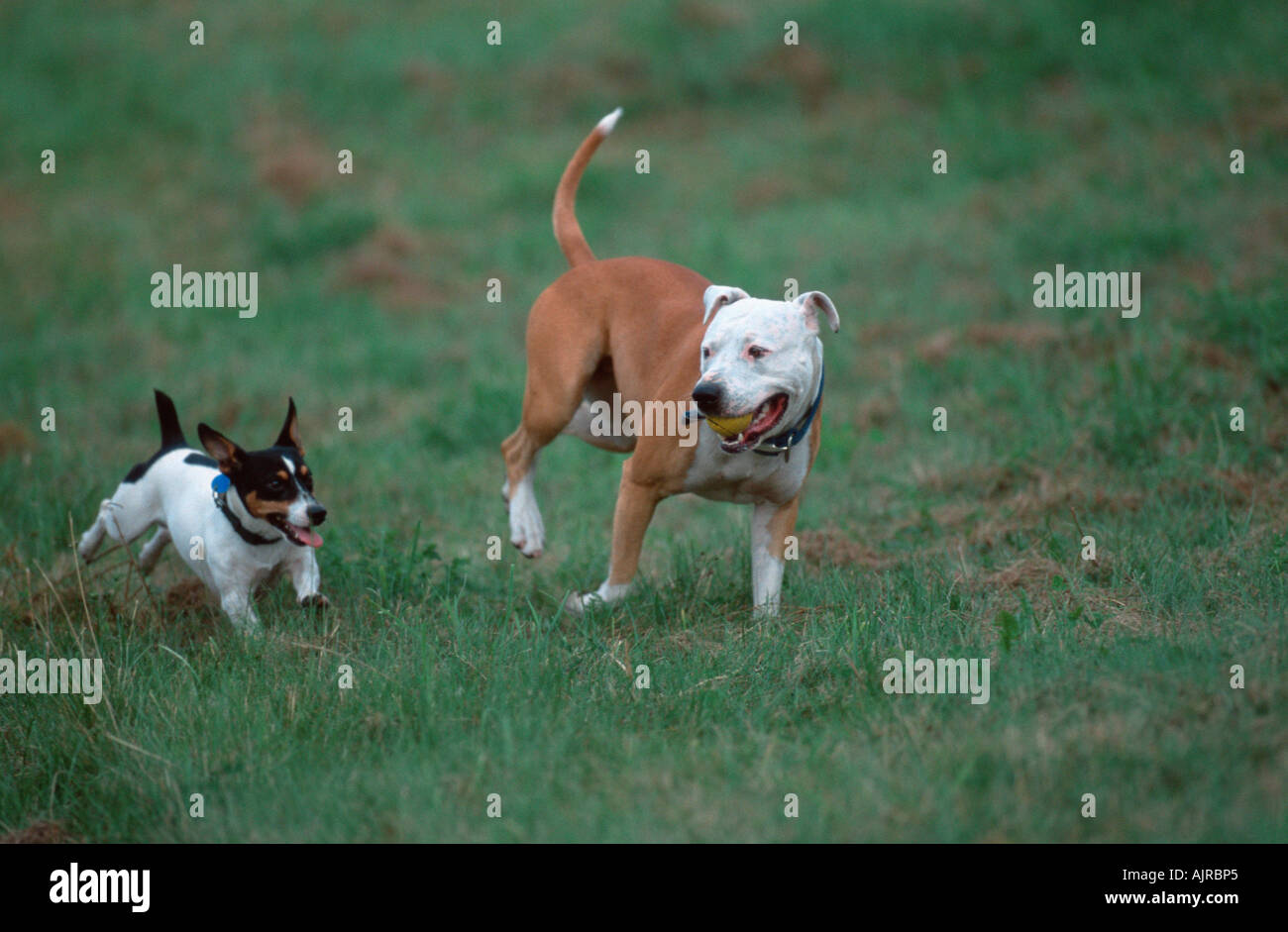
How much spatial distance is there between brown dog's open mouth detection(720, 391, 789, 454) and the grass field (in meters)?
0.77

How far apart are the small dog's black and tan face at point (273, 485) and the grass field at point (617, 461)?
0.44 metres

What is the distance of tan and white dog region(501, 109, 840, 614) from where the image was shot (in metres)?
4.96

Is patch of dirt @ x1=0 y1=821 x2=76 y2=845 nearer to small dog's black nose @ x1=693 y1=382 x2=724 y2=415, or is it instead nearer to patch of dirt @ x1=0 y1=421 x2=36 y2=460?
small dog's black nose @ x1=693 y1=382 x2=724 y2=415

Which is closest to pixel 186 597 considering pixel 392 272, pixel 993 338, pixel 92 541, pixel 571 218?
pixel 92 541

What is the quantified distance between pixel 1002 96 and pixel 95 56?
12982 mm

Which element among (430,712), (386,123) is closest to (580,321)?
(430,712)

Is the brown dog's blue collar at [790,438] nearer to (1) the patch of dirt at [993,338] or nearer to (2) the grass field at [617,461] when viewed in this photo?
(2) the grass field at [617,461]

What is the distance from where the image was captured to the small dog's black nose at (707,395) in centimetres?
475

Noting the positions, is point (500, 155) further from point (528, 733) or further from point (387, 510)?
point (528, 733)

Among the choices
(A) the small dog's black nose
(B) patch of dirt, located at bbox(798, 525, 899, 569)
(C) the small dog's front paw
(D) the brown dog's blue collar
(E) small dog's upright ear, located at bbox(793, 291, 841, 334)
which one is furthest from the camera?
(B) patch of dirt, located at bbox(798, 525, 899, 569)

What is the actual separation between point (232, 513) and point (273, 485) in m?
0.33

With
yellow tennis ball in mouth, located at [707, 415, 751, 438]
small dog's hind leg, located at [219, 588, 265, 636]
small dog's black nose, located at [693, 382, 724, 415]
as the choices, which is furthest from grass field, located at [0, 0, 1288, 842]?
small dog's black nose, located at [693, 382, 724, 415]

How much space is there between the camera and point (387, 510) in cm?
771

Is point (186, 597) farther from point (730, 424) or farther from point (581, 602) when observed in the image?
point (730, 424)
